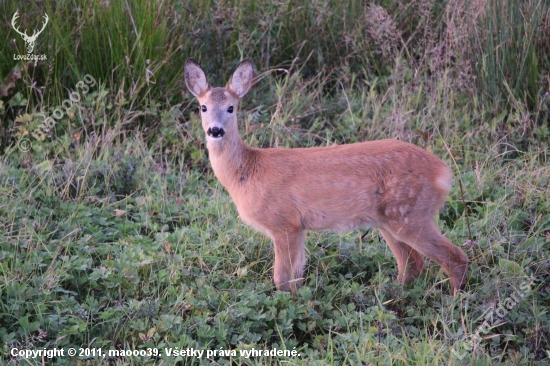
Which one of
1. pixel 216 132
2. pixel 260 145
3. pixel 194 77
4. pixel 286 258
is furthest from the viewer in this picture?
pixel 260 145

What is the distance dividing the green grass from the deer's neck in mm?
393

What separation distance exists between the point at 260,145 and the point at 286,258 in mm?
1911

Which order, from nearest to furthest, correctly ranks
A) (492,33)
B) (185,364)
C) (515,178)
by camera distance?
(185,364)
(515,178)
(492,33)

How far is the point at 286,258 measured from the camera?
453cm

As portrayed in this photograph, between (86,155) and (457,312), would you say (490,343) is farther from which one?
(86,155)

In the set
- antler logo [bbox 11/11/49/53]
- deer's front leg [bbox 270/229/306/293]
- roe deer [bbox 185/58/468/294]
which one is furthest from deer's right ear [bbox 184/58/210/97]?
antler logo [bbox 11/11/49/53]

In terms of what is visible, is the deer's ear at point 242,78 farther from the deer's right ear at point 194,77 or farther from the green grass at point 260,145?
the green grass at point 260,145

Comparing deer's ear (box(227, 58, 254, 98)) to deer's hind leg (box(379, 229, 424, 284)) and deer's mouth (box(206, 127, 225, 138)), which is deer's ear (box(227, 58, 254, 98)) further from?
deer's hind leg (box(379, 229, 424, 284))

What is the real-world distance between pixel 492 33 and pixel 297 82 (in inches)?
65.9

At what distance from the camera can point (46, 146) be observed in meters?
5.98

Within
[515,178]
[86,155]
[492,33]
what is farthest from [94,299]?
[492,33]

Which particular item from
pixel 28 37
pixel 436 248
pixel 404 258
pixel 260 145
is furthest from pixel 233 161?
pixel 28 37

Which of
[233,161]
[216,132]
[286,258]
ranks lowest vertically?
[286,258]

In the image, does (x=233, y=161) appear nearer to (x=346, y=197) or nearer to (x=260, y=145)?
(x=346, y=197)
